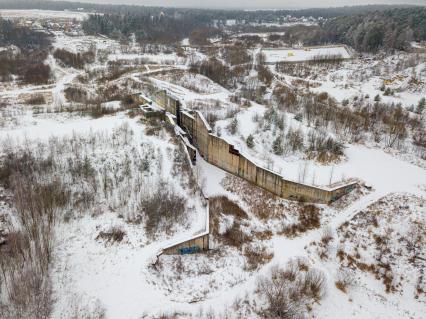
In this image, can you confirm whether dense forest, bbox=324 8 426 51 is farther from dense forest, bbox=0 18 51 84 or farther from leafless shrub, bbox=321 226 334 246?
dense forest, bbox=0 18 51 84

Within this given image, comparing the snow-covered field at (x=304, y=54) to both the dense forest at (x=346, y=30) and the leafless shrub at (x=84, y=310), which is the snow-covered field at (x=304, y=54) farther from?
the leafless shrub at (x=84, y=310)

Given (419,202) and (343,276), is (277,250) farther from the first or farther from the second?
(419,202)

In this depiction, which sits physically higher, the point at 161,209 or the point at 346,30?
the point at 346,30

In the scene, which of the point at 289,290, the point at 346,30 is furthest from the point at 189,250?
the point at 346,30

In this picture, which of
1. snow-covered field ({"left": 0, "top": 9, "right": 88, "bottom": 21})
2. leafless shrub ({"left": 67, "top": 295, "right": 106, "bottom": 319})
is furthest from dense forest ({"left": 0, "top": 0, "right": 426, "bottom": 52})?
leafless shrub ({"left": 67, "top": 295, "right": 106, "bottom": 319})

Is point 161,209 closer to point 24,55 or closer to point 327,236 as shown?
point 327,236

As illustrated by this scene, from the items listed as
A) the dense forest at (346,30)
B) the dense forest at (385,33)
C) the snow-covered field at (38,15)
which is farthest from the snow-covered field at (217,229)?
the snow-covered field at (38,15)

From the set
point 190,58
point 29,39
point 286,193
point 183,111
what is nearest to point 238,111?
point 183,111
